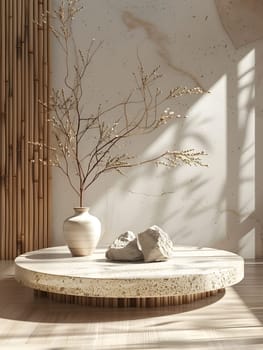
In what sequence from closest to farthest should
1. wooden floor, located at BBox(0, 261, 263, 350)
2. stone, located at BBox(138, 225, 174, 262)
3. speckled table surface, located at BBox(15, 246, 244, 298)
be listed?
wooden floor, located at BBox(0, 261, 263, 350), speckled table surface, located at BBox(15, 246, 244, 298), stone, located at BBox(138, 225, 174, 262)

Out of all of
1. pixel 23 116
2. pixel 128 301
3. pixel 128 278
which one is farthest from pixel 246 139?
pixel 128 278

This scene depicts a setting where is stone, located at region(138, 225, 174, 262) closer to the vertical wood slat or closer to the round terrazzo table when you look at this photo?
the round terrazzo table

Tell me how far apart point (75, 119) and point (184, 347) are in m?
2.46

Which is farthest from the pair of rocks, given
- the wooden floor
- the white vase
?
the wooden floor

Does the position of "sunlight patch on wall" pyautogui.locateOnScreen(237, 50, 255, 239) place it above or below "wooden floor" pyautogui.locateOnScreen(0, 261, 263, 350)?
above

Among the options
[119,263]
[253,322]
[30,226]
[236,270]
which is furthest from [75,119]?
[253,322]

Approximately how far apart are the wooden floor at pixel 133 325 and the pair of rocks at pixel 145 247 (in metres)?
0.31

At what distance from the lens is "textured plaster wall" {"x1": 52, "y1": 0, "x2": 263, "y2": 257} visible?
432 centimetres

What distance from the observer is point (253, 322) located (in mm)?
2508

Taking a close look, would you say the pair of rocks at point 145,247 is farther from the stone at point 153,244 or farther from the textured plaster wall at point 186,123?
the textured plaster wall at point 186,123

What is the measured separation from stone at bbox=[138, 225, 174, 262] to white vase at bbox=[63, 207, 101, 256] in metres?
0.35

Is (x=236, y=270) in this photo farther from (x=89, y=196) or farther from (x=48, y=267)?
(x=89, y=196)

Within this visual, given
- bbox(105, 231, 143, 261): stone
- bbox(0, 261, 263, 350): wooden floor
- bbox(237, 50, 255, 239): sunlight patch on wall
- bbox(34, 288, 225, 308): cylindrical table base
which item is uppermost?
bbox(237, 50, 255, 239): sunlight patch on wall

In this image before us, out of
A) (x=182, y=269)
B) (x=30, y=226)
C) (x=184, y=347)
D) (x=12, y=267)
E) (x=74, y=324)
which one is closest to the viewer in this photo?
(x=184, y=347)
